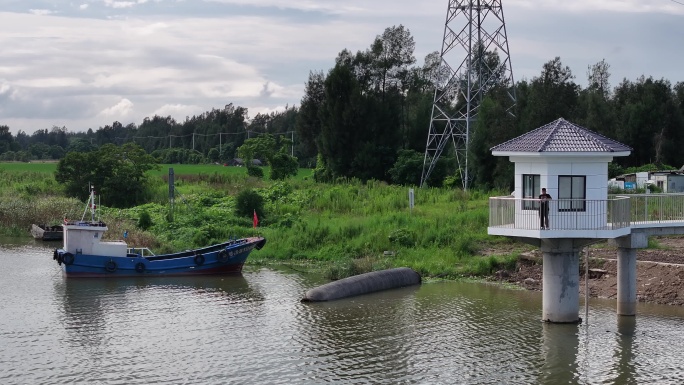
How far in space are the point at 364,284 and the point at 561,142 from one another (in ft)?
35.4

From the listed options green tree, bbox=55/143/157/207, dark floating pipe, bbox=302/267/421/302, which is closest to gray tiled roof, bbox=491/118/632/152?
dark floating pipe, bbox=302/267/421/302

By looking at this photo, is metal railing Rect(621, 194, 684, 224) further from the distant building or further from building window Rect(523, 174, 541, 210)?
the distant building

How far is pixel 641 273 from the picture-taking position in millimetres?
34562

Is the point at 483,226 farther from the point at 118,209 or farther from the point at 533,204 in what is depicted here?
the point at 118,209

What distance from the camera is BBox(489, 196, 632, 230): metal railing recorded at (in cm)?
2773

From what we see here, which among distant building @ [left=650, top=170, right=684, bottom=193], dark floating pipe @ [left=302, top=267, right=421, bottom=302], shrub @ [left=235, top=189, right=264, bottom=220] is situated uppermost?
distant building @ [left=650, top=170, right=684, bottom=193]

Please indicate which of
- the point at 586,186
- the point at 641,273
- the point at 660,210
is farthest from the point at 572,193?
the point at 641,273

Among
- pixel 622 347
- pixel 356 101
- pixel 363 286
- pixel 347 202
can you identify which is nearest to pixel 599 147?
pixel 622 347

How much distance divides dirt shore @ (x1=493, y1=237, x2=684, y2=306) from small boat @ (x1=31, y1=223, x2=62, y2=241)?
28780 mm

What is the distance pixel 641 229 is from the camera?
29.9 m

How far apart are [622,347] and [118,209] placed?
141 feet

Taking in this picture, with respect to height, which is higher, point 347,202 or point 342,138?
point 342,138

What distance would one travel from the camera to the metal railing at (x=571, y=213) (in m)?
27.7

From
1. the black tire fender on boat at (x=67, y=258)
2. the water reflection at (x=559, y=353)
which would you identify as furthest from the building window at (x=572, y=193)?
the black tire fender on boat at (x=67, y=258)
